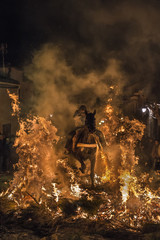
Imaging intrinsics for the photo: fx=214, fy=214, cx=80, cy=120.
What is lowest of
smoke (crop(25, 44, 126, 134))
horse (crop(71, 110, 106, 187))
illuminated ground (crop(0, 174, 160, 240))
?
illuminated ground (crop(0, 174, 160, 240))

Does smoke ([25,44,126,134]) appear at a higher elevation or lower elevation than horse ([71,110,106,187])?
higher

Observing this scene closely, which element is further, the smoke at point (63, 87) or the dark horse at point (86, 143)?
the smoke at point (63, 87)

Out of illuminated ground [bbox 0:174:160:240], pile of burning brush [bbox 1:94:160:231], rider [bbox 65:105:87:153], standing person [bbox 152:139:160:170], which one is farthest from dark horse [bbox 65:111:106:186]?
standing person [bbox 152:139:160:170]

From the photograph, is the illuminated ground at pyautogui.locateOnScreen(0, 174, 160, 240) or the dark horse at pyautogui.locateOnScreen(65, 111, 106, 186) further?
the dark horse at pyautogui.locateOnScreen(65, 111, 106, 186)

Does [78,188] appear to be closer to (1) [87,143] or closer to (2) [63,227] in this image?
(1) [87,143]

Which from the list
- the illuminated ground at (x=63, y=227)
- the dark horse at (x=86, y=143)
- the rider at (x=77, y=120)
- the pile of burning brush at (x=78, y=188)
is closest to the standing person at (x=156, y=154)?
the pile of burning brush at (x=78, y=188)

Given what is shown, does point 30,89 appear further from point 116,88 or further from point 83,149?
point 83,149

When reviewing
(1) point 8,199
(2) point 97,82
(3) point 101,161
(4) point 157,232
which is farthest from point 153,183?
(2) point 97,82

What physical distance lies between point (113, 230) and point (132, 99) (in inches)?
441

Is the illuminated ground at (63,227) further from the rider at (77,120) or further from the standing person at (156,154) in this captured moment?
the standing person at (156,154)

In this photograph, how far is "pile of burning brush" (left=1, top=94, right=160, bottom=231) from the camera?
579 centimetres

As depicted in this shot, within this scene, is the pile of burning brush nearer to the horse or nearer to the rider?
the rider

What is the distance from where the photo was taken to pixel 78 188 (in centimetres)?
691

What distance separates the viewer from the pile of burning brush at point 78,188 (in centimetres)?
579
